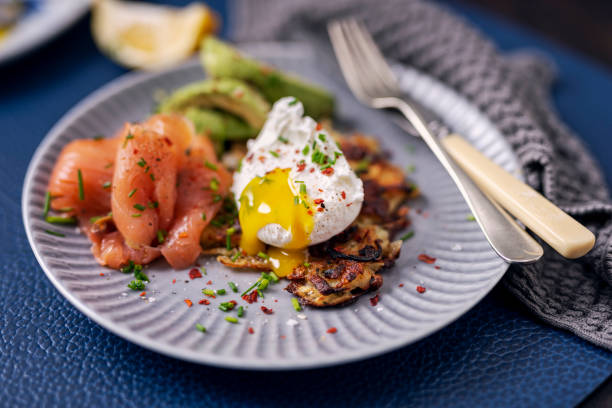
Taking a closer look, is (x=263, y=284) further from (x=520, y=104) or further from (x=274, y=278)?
(x=520, y=104)

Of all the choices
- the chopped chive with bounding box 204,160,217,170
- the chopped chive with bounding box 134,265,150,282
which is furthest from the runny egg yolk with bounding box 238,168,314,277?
the chopped chive with bounding box 134,265,150,282

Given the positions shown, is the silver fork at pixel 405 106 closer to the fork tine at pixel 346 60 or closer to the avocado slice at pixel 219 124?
the fork tine at pixel 346 60

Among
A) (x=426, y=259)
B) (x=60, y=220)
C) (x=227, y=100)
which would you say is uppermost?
(x=227, y=100)

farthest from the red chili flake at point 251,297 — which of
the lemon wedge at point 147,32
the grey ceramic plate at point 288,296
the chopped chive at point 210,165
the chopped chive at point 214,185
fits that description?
the lemon wedge at point 147,32

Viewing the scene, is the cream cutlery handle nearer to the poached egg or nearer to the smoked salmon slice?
the poached egg

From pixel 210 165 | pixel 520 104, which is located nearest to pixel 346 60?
pixel 520 104

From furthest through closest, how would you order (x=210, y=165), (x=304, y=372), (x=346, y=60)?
1. (x=346, y=60)
2. (x=210, y=165)
3. (x=304, y=372)
